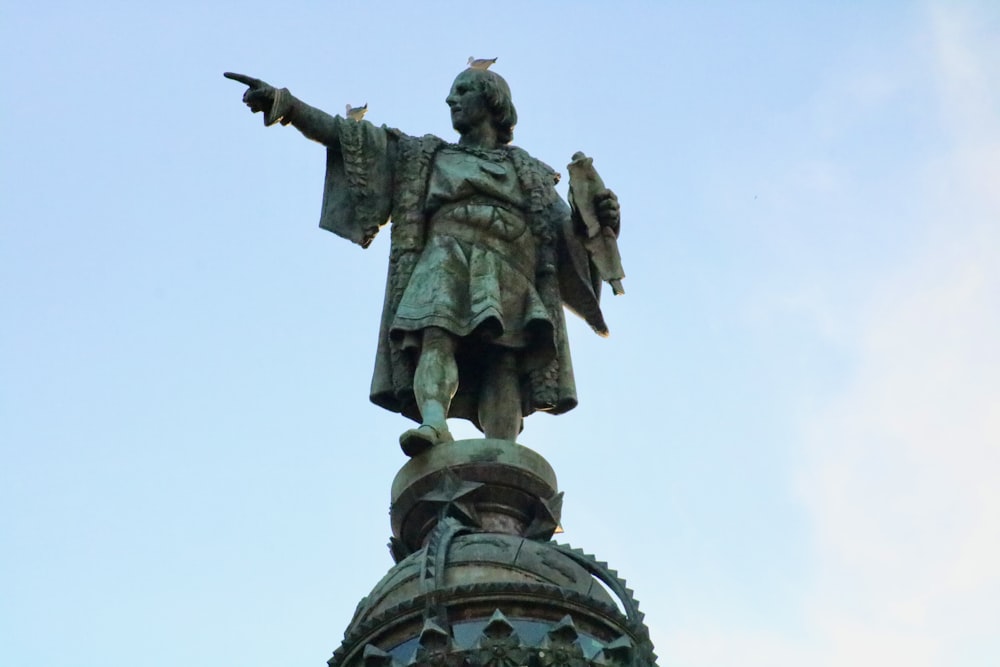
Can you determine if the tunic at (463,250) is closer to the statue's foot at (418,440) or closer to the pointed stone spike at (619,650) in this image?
the statue's foot at (418,440)

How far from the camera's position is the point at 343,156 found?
534 inches

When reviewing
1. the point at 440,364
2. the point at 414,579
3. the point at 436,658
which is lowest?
the point at 436,658

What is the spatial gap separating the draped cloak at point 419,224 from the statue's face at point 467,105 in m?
0.31

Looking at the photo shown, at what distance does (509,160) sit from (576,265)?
3.05ft

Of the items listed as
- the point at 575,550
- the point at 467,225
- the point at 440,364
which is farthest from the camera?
the point at 467,225

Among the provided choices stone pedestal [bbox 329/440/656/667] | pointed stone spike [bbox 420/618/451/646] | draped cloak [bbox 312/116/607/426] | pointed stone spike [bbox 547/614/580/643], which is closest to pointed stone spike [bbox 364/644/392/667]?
stone pedestal [bbox 329/440/656/667]

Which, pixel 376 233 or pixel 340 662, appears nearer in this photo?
pixel 340 662

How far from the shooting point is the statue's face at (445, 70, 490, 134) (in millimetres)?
13891

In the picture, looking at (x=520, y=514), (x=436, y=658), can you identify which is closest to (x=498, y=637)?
(x=436, y=658)

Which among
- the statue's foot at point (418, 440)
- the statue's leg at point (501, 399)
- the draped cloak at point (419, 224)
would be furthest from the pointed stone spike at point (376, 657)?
the draped cloak at point (419, 224)

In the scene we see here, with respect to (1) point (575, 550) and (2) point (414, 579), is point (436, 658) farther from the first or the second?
(1) point (575, 550)

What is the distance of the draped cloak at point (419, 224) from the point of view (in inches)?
512

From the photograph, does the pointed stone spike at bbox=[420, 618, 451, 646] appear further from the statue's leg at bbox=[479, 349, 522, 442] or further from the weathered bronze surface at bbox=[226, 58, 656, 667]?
the statue's leg at bbox=[479, 349, 522, 442]

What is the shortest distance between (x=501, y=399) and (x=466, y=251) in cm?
107
